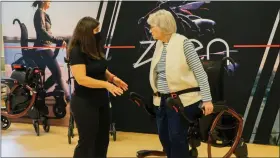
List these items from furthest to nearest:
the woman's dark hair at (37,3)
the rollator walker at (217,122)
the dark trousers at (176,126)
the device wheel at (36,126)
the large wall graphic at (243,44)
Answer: the woman's dark hair at (37,3) < the device wheel at (36,126) < the large wall graphic at (243,44) < the rollator walker at (217,122) < the dark trousers at (176,126)

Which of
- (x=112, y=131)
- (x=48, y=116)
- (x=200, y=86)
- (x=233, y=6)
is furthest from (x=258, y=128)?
(x=48, y=116)

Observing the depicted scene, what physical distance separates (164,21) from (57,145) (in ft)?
7.59

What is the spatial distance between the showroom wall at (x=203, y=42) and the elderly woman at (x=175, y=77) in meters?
2.07

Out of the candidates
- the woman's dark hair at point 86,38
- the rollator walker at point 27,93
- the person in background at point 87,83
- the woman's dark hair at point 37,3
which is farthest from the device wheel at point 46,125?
the woman's dark hair at point 86,38

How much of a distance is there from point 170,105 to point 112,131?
7.05 feet

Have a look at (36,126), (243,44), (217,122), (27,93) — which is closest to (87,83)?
(217,122)

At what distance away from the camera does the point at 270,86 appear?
4.33 meters

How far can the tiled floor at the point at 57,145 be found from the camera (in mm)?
3789

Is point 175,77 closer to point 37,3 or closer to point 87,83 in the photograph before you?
point 87,83

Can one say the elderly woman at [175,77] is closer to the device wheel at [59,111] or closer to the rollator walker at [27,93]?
the rollator walker at [27,93]

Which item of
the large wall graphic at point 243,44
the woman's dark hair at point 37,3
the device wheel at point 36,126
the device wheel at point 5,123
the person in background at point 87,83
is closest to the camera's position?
the person in background at point 87,83

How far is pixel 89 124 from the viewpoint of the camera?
8.11 ft

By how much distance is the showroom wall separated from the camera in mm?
4320

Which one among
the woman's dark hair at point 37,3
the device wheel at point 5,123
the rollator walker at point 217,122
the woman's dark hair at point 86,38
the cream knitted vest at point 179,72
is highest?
the woman's dark hair at point 37,3
